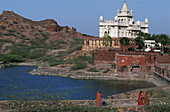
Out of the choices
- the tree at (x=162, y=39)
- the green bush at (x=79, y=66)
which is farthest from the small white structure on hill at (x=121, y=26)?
the green bush at (x=79, y=66)

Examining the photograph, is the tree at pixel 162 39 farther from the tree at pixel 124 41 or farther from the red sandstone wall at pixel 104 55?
the red sandstone wall at pixel 104 55

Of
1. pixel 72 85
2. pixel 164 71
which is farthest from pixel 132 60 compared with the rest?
pixel 72 85

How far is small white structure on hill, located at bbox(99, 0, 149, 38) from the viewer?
7025cm

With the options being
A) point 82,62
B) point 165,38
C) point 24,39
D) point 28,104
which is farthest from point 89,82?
point 24,39

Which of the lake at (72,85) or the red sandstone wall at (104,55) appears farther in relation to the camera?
the red sandstone wall at (104,55)

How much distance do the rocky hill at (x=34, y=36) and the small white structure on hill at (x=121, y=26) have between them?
1854 cm

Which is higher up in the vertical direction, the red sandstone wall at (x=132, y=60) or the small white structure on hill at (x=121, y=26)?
the small white structure on hill at (x=121, y=26)

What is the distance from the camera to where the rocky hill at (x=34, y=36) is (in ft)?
314

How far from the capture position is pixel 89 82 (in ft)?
152

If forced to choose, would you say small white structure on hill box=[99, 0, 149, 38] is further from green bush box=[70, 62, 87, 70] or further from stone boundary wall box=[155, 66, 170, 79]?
stone boundary wall box=[155, 66, 170, 79]

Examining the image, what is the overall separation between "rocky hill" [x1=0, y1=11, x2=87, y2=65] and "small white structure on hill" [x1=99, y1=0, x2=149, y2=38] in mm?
18540

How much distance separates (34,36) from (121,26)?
5257cm

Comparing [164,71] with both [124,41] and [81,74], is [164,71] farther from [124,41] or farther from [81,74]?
[124,41]

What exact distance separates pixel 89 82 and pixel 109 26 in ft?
88.6
